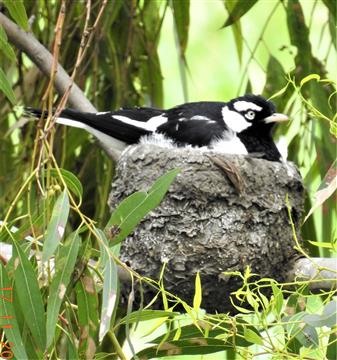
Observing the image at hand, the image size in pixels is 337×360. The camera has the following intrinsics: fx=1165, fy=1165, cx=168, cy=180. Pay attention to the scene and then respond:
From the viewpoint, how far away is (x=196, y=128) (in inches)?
161

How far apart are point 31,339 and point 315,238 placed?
159 centimetres

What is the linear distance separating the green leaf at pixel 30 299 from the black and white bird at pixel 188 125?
143cm

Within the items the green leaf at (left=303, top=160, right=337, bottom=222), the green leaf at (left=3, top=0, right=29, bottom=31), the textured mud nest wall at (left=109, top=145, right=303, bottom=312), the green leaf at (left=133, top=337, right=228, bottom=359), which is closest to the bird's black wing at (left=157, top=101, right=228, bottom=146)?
the textured mud nest wall at (left=109, top=145, right=303, bottom=312)

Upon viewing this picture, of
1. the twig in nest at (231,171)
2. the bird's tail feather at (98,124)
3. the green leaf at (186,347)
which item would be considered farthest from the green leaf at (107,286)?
the bird's tail feather at (98,124)

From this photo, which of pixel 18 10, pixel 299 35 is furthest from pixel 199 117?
pixel 18 10

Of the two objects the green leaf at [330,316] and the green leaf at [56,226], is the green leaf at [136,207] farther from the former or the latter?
the green leaf at [330,316]

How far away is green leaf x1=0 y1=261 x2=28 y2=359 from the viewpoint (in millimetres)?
2455

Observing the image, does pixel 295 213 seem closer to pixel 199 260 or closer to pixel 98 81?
pixel 199 260

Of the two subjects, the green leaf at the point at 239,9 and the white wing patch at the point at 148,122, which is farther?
the white wing patch at the point at 148,122

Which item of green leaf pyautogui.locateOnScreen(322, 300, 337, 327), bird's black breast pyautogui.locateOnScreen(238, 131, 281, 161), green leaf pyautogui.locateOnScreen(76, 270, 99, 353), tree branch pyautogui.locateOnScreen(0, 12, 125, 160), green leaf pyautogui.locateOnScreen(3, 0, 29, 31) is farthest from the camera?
bird's black breast pyautogui.locateOnScreen(238, 131, 281, 161)

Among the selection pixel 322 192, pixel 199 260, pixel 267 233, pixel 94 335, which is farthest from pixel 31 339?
pixel 267 233

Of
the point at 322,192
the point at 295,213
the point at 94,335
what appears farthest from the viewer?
the point at 295,213

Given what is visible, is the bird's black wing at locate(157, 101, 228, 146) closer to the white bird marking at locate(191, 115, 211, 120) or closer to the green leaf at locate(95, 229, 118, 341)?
the white bird marking at locate(191, 115, 211, 120)

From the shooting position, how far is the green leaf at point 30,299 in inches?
97.4
